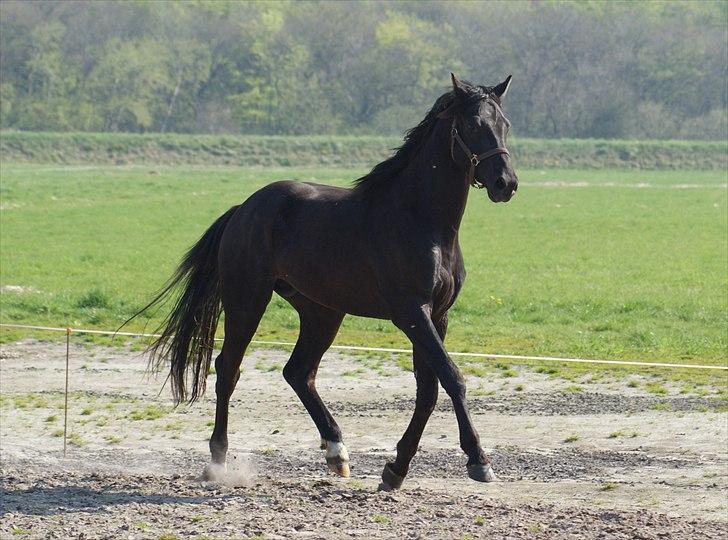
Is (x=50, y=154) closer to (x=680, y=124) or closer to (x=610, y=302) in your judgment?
(x=680, y=124)

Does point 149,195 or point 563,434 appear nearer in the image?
point 563,434

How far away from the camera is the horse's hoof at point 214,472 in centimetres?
802

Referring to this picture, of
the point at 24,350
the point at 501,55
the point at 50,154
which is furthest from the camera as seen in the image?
the point at 501,55

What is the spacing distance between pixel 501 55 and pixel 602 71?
808 cm

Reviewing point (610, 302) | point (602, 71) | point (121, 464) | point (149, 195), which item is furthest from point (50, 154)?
point (121, 464)

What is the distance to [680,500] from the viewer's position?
7773mm

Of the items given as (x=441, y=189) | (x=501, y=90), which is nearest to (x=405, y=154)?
(x=441, y=189)

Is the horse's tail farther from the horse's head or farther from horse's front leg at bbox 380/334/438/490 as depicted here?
the horse's head

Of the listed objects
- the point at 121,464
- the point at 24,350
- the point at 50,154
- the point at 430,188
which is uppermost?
the point at 430,188

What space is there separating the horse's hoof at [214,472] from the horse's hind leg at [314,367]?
69cm

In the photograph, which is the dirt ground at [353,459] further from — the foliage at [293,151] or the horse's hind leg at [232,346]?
the foliage at [293,151]

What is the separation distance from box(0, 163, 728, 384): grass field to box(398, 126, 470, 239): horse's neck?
7.04 m

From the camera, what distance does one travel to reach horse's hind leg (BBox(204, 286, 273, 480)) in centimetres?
824

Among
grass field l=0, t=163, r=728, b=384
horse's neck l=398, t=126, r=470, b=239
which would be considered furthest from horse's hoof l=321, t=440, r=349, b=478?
grass field l=0, t=163, r=728, b=384
